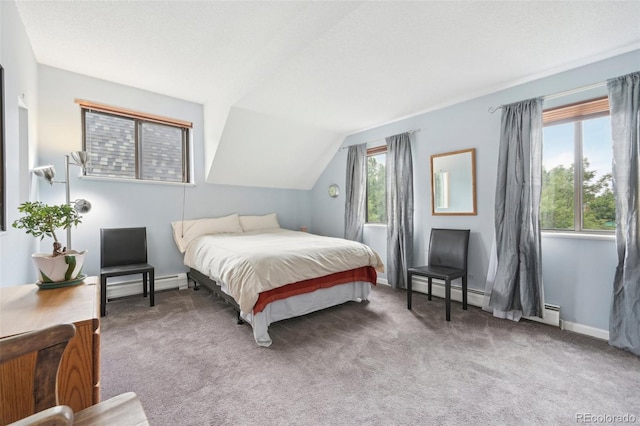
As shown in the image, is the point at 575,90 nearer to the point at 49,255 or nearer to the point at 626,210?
the point at 626,210

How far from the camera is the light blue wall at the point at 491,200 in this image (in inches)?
97.3

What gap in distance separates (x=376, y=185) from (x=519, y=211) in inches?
81.0

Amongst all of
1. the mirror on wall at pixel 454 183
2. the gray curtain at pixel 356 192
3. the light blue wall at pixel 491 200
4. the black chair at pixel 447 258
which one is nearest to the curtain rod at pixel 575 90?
the light blue wall at pixel 491 200

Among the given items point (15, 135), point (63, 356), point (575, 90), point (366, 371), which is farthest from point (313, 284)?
point (575, 90)

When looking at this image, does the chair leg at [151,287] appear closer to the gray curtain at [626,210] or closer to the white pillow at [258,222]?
the white pillow at [258,222]

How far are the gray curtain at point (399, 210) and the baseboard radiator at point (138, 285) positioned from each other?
2.96 meters

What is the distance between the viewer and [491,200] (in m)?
3.12

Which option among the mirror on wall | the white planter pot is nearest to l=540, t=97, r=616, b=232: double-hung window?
the mirror on wall

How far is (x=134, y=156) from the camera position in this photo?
3.84 m

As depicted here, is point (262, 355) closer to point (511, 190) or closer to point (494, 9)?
point (511, 190)

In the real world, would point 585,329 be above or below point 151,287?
below

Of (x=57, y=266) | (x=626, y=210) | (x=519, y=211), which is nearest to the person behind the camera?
(x=57, y=266)

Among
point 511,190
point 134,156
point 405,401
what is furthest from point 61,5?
point 511,190

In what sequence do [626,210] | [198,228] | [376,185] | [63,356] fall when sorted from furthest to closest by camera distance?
Result: [376,185]
[198,228]
[626,210]
[63,356]
